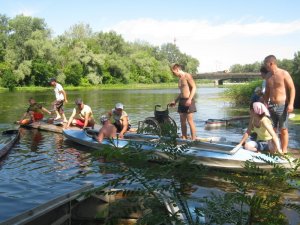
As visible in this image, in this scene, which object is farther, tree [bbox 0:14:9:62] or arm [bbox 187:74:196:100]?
tree [bbox 0:14:9:62]

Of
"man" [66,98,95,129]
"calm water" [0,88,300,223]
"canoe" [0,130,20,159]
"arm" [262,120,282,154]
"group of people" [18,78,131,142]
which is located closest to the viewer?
"calm water" [0,88,300,223]

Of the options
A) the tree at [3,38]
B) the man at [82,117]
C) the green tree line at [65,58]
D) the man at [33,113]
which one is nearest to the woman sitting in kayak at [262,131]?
the man at [82,117]

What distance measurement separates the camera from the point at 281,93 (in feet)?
26.2

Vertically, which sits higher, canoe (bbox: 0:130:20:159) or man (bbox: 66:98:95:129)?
man (bbox: 66:98:95:129)

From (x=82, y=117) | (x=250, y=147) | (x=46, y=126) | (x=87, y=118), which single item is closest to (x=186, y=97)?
(x=250, y=147)

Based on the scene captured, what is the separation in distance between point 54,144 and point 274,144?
7.09 meters

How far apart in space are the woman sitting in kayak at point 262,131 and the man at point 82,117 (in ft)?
20.1

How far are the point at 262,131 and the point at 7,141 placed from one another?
7169 mm

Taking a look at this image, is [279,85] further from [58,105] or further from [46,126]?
[58,105]

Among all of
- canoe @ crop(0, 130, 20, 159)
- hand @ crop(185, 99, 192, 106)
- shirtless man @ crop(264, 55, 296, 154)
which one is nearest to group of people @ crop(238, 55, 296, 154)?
shirtless man @ crop(264, 55, 296, 154)

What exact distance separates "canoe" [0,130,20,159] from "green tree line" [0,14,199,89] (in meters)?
48.0

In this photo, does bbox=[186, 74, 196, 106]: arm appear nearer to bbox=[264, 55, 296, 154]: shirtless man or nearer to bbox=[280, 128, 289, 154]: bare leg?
bbox=[264, 55, 296, 154]: shirtless man

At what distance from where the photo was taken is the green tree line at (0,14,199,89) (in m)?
60.4

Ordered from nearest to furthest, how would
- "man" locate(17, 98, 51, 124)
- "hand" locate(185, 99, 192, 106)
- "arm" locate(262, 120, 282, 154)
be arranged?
"arm" locate(262, 120, 282, 154) → "hand" locate(185, 99, 192, 106) → "man" locate(17, 98, 51, 124)
